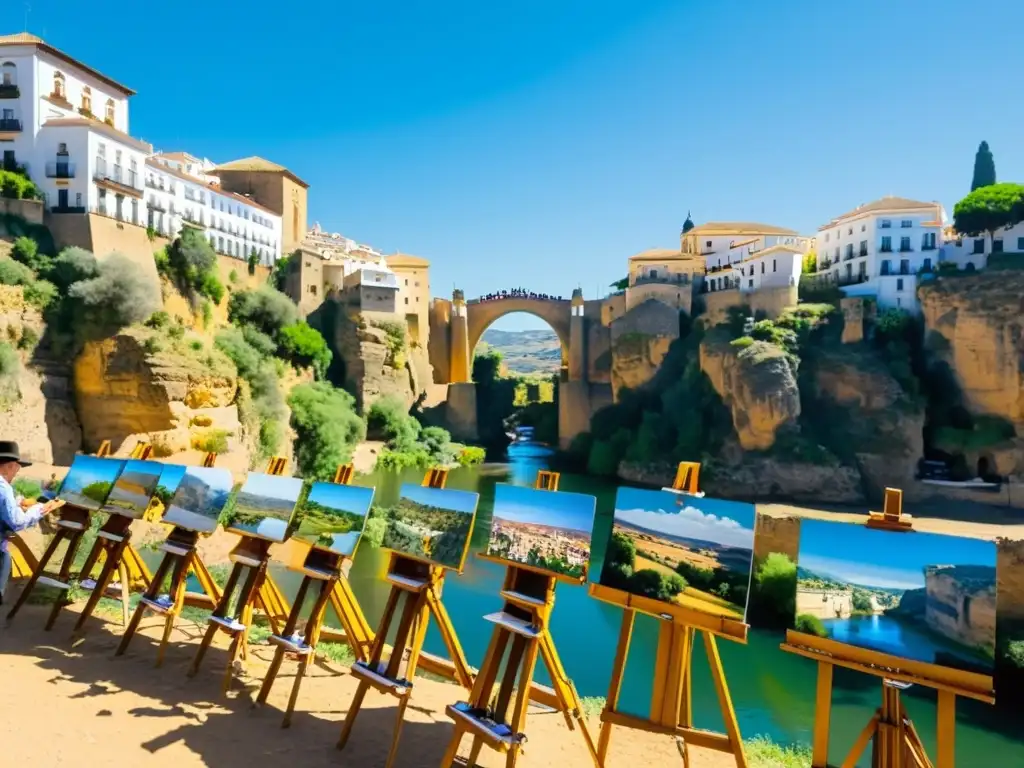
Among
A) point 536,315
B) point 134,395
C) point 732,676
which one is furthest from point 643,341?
point 732,676

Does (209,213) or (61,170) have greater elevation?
(209,213)

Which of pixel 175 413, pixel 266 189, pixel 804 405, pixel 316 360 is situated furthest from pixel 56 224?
pixel 804 405

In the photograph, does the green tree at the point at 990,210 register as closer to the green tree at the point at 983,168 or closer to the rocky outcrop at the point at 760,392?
the green tree at the point at 983,168

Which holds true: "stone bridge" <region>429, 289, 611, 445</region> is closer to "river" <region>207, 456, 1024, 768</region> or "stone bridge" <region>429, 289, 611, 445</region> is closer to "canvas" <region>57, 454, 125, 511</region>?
"river" <region>207, 456, 1024, 768</region>

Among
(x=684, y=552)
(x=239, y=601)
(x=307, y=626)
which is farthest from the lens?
(x=239, y=601)

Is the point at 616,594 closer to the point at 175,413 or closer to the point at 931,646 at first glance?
the point at 931,646

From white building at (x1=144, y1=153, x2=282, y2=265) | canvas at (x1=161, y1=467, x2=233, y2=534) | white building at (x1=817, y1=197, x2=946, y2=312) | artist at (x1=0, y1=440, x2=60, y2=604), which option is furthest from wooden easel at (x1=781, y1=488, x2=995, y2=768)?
white building at (x1=817, y1=197, x2=946, y2=312)

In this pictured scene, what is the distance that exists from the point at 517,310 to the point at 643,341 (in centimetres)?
1074

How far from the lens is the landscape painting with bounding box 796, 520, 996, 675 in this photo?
138 inches

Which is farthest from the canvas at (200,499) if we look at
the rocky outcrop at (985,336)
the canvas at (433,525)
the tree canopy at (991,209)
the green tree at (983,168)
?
the green tree at (983,168)

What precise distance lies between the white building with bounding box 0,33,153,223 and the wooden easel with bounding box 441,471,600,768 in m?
23.7

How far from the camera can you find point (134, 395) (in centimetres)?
2028

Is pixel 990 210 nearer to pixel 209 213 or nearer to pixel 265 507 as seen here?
pixel 209 213

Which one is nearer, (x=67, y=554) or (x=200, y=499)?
(x=200, y=499)
